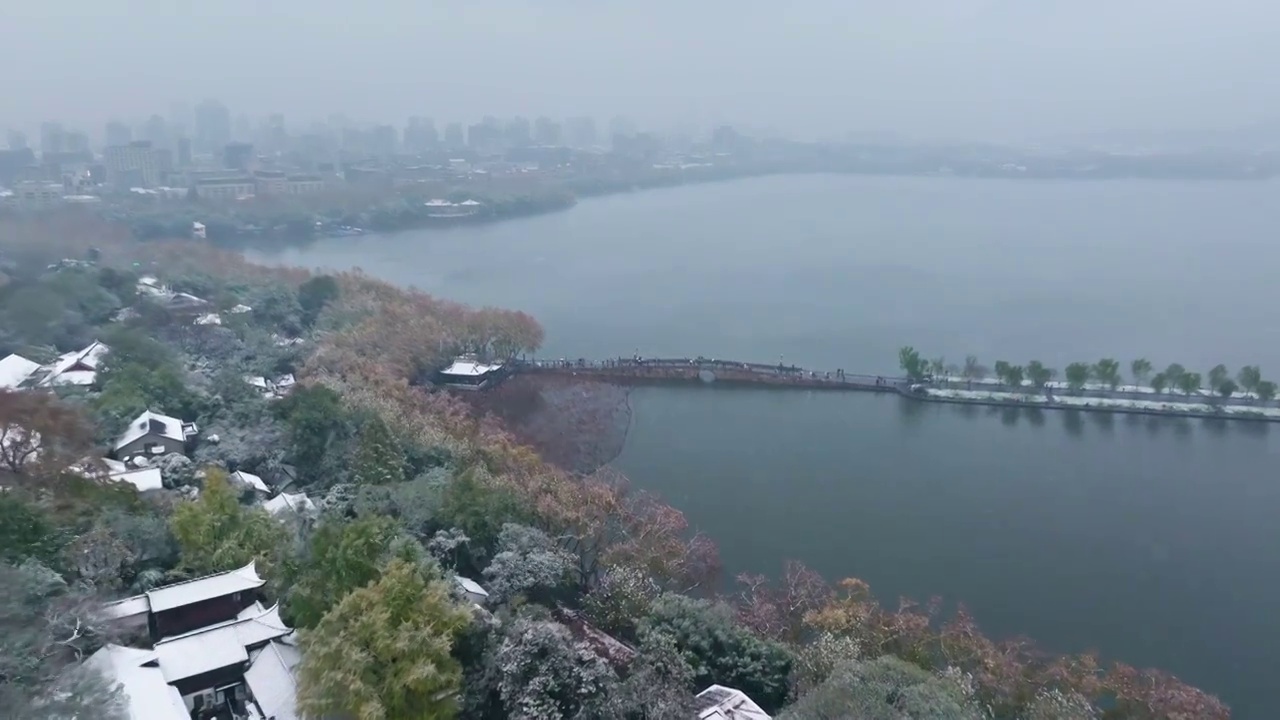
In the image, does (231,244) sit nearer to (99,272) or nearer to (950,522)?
(99,272)

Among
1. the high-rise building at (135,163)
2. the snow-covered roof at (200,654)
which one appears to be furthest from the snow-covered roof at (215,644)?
the high-rise building at (135,163)

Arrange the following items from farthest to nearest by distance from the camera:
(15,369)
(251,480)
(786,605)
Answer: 1. (15,369)
2. (251,480)
3. (786,605)

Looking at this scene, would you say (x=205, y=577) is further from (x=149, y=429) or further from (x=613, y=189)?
(x=613, y=189)

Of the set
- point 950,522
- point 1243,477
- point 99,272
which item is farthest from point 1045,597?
point 99,272

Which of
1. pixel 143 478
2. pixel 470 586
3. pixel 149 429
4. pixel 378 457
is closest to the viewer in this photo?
pixel 470 586

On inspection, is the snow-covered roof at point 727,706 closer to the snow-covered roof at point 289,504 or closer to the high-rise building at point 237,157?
the snow-covered roof at point 289,504

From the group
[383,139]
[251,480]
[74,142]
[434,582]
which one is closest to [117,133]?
[74,142]

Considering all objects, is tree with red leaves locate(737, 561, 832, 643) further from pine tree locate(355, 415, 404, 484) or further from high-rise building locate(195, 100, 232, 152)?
high-rise building locate(195, 100, 232, 152)
